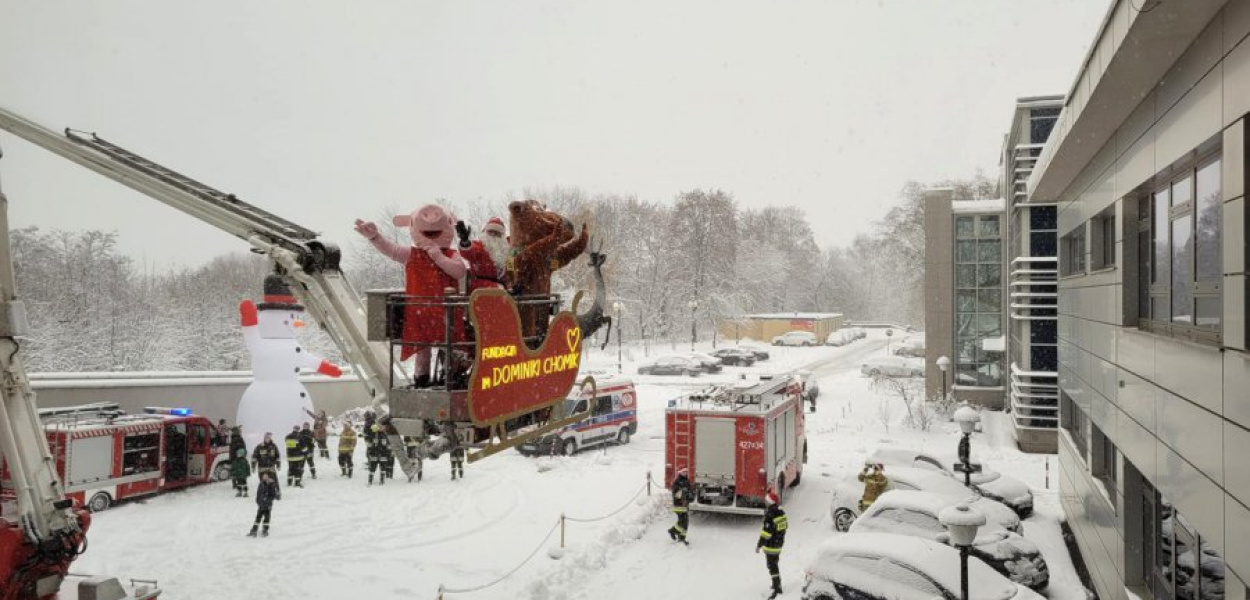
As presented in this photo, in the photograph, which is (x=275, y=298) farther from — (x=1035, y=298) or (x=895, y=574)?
(x=1035, y=298)

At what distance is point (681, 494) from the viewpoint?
15.8 meters

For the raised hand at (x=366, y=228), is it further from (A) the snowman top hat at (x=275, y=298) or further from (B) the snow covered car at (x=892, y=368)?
(B) the snow covered car at (x=892, y=368)

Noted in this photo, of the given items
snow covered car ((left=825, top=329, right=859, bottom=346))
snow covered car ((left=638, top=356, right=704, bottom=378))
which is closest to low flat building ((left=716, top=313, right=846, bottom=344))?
snow covered car ((left=825, top=329, right=859, bottom=346))

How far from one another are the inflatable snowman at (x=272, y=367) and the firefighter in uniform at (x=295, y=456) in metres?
2.60

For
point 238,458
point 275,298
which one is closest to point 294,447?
point 238,458

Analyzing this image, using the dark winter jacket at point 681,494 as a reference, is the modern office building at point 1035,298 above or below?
above

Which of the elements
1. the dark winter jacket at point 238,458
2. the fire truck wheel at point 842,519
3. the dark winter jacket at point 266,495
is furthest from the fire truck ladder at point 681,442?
the dark winter jacket at point 238,458

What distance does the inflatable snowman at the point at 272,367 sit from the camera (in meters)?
16.5

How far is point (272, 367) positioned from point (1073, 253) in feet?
56.4

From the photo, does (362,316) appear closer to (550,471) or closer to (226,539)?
(226,539)

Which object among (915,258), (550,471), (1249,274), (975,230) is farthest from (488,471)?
(915,258)

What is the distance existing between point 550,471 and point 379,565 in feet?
27.5

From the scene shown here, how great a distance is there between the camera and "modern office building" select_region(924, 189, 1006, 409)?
1276 inches

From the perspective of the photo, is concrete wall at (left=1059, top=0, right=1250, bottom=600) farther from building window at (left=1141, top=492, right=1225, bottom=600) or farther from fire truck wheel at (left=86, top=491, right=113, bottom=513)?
fire truck wheel at (left=86, top=491, right=113, bottom=513)
